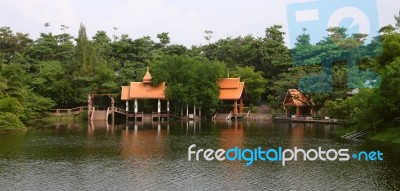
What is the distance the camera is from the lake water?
1762 centimetres

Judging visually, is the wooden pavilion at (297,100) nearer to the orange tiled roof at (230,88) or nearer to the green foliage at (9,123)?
the orange tiled roof at (230,88)

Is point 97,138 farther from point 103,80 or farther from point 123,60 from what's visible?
point 123,60

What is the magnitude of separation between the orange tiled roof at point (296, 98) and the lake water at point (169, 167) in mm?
15554

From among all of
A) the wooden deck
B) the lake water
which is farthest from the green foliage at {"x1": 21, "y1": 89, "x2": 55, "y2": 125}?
the wooden deck

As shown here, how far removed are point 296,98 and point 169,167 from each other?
2736 cm

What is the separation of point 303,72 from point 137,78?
17.4 m

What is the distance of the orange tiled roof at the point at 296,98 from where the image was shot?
153 ft

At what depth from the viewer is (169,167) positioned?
20906mm

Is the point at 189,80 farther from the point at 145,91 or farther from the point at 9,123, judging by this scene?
the point at 9,123

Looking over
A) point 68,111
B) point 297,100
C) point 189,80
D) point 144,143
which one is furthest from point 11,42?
point 144,143

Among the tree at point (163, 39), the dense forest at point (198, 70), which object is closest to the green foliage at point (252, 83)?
the dense forest at point (198, 70)

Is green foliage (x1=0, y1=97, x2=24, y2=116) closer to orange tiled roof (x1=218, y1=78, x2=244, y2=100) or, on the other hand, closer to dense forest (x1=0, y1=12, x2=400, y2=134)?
dense forest (x1=0, y1=12, x2=400, y2=134)

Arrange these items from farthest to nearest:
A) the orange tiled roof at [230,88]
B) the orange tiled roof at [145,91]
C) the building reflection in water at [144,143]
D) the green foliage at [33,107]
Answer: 1. the orange tiled roof at [230,88]
2. the orange tiled roof at [145,91]
3. the green foliage at [33,107]
4. the building reflection in water at [144,143]

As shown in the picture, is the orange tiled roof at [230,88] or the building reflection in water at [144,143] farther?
the orange tiled roof at [230,88]
